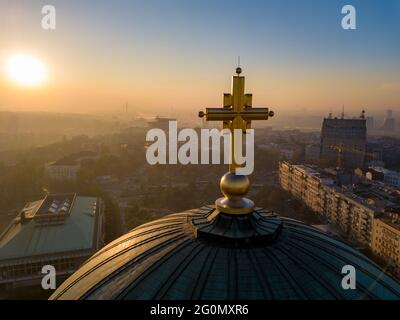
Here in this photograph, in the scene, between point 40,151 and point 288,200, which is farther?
point 40,151

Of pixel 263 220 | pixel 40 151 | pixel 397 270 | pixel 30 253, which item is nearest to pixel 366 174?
pixel 397 270

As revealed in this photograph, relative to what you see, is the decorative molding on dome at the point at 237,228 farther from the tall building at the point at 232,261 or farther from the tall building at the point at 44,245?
the tall building at the point at 44,245

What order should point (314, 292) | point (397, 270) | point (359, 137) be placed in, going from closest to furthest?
1. point (314, 292)
2. point (397, 270)
3. point (359, 137)

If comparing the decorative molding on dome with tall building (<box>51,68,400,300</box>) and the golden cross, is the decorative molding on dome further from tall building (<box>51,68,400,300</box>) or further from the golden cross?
the golden cross

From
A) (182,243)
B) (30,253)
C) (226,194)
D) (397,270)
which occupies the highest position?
(226,194)

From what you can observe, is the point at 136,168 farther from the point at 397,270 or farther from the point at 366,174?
the point at 397,270

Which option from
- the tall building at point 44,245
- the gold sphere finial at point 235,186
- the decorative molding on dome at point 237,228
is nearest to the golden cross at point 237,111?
the gold sphere finial at point 235,186

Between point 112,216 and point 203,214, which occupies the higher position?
point 203,214
